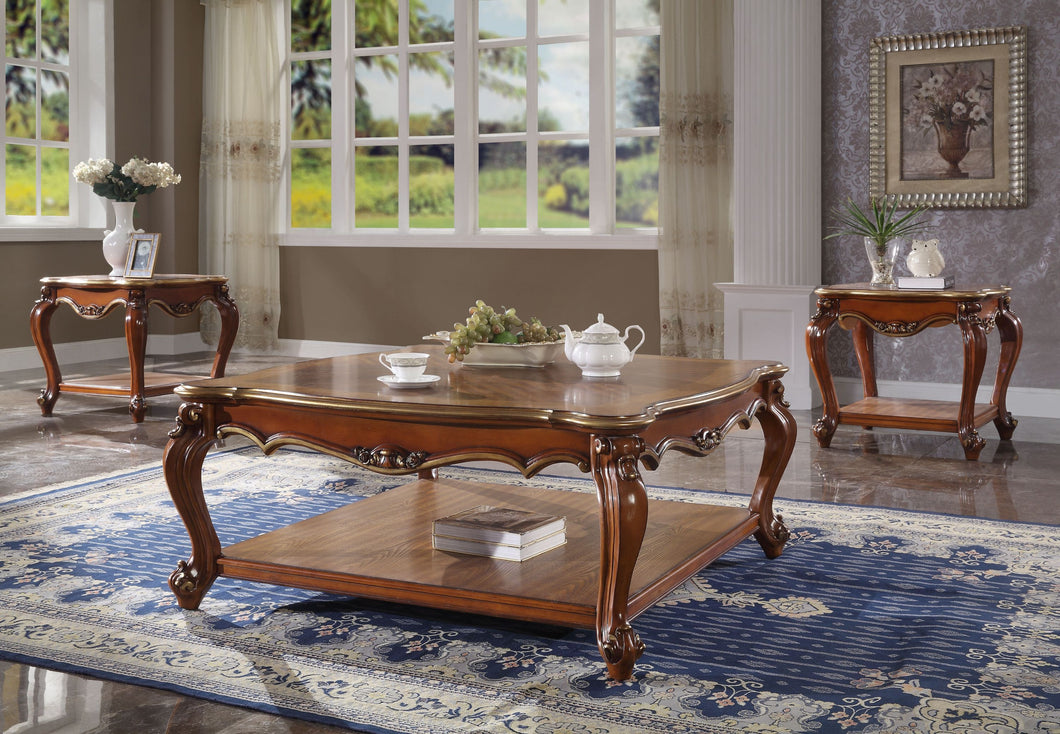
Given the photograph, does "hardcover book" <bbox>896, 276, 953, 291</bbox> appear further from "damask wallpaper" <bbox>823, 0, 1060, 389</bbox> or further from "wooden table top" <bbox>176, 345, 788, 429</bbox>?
"wooden table top" <bbox>176, 345, 788, 429</bbox>

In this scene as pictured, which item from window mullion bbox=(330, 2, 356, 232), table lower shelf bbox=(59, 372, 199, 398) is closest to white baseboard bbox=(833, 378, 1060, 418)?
table lower shelf bbox=(59, 372, 199, 398)

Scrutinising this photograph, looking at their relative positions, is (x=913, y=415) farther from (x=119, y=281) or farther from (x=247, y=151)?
(x=247, y=151)

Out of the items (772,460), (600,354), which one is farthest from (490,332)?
(772,460)

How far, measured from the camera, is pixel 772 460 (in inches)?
125

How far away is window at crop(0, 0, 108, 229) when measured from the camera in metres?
7.35

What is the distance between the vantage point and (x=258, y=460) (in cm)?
463

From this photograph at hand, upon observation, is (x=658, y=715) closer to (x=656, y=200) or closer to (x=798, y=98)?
(x=798, y=98)

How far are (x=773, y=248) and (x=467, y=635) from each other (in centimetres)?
388

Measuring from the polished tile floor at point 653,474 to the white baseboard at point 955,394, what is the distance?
0.14 m

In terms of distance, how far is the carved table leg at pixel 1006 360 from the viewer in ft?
16.5

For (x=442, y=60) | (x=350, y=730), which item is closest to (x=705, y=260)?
(x=442, y=60)

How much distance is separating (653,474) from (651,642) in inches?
77.7

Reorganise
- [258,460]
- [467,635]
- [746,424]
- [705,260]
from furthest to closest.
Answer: [705,260], [258,460], [746,424], [467,635]

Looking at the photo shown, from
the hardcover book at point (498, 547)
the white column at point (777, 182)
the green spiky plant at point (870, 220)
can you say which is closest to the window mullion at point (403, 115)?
the white column at point (777, 182)
